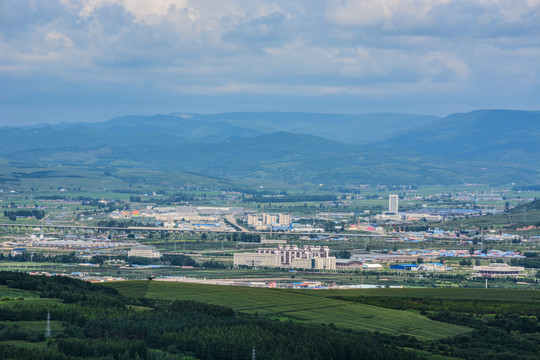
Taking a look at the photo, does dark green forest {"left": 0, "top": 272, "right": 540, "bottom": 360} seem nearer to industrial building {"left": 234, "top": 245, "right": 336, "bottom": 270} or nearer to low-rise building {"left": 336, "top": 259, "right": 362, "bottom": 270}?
low-rise building {"left": 336, "top": 259, "right": 362, "bottom": 270}

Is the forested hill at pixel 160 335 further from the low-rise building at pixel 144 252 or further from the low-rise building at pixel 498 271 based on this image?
the low-rise building at pixel 144 252

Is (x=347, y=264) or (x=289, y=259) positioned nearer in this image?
(x=347, y=264)

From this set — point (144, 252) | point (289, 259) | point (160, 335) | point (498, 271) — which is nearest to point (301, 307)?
point (160, 335)

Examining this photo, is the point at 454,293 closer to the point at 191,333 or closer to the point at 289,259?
the point at 191,333

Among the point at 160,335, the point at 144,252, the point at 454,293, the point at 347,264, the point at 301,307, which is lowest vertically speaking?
the point at 160,335

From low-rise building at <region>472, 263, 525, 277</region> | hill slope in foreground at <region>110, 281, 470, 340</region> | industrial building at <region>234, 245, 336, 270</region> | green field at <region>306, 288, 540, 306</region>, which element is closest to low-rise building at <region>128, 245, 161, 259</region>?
industrial building at <region>234, 245, 336, 270</region>

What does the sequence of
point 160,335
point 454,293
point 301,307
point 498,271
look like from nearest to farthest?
point 160,335 → point 301,307 → point 454,293 → point 498,271

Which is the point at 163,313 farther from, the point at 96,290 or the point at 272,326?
the point at 96,290

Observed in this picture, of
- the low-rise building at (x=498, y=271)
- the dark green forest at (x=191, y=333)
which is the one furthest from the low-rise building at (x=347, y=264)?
the dark green forest at (x=191, y=333)
